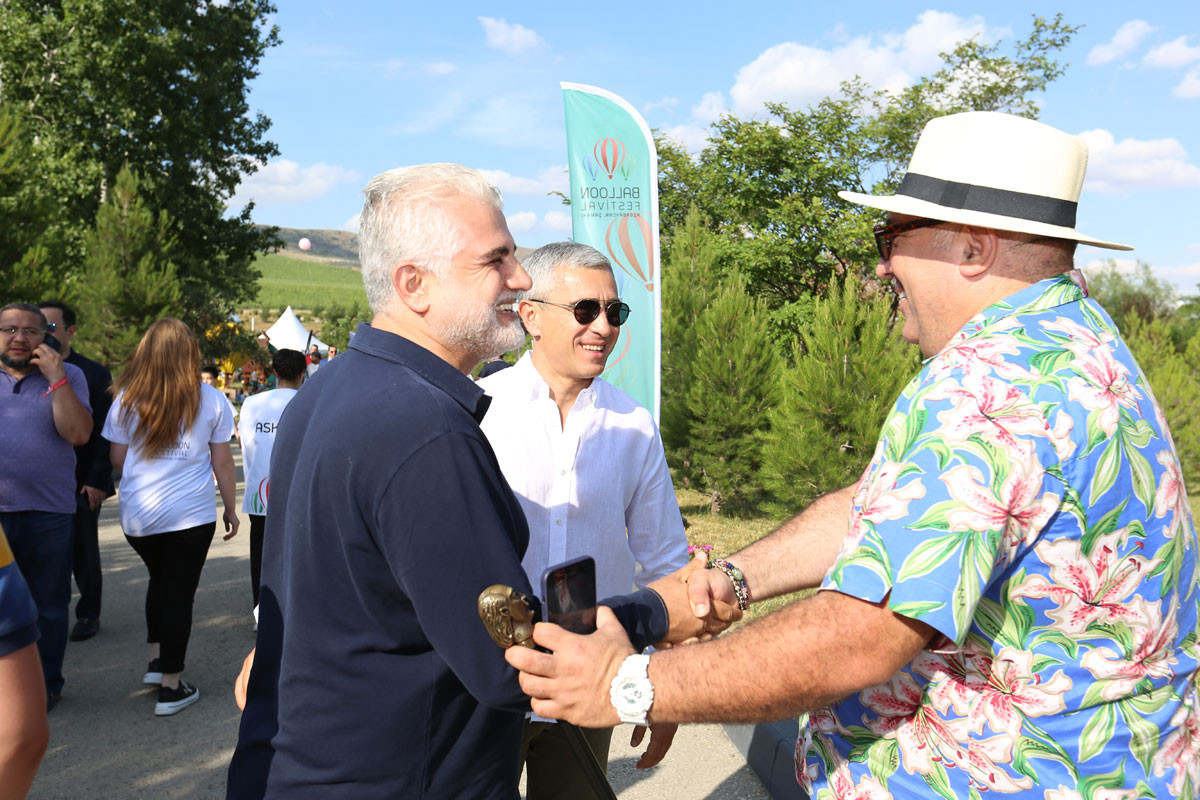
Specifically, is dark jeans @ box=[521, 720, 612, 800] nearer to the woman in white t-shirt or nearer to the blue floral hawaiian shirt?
the blue floral hawaiian shirt

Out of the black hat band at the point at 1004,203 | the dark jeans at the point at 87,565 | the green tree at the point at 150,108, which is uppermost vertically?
the green tree at the point at 150,108

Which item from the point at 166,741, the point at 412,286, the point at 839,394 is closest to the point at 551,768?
the point at 412,286

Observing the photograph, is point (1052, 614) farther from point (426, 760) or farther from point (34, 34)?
point (34, 34)

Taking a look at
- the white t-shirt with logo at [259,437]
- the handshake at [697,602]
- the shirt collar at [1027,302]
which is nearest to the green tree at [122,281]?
the white t-shirt with logo at [259,437]

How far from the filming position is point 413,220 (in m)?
1.79

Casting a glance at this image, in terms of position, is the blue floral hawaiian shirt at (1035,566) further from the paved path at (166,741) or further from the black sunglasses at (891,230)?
the paved path at (166,741)

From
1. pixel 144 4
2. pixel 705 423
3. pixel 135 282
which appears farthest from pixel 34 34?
pixel 705 423

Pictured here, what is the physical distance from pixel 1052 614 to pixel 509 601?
35.7 inches

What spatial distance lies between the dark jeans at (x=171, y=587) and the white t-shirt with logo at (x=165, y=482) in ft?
0.28

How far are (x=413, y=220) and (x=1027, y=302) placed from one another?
3.92ft

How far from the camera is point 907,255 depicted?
1.88 meters

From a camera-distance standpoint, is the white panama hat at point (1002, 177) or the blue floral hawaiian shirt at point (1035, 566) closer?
the blue floral hawaiian shirt at point (1035, 566)

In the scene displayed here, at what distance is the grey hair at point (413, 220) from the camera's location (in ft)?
5.89

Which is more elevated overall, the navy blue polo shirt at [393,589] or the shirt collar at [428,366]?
the shirt collar at [428,366]
